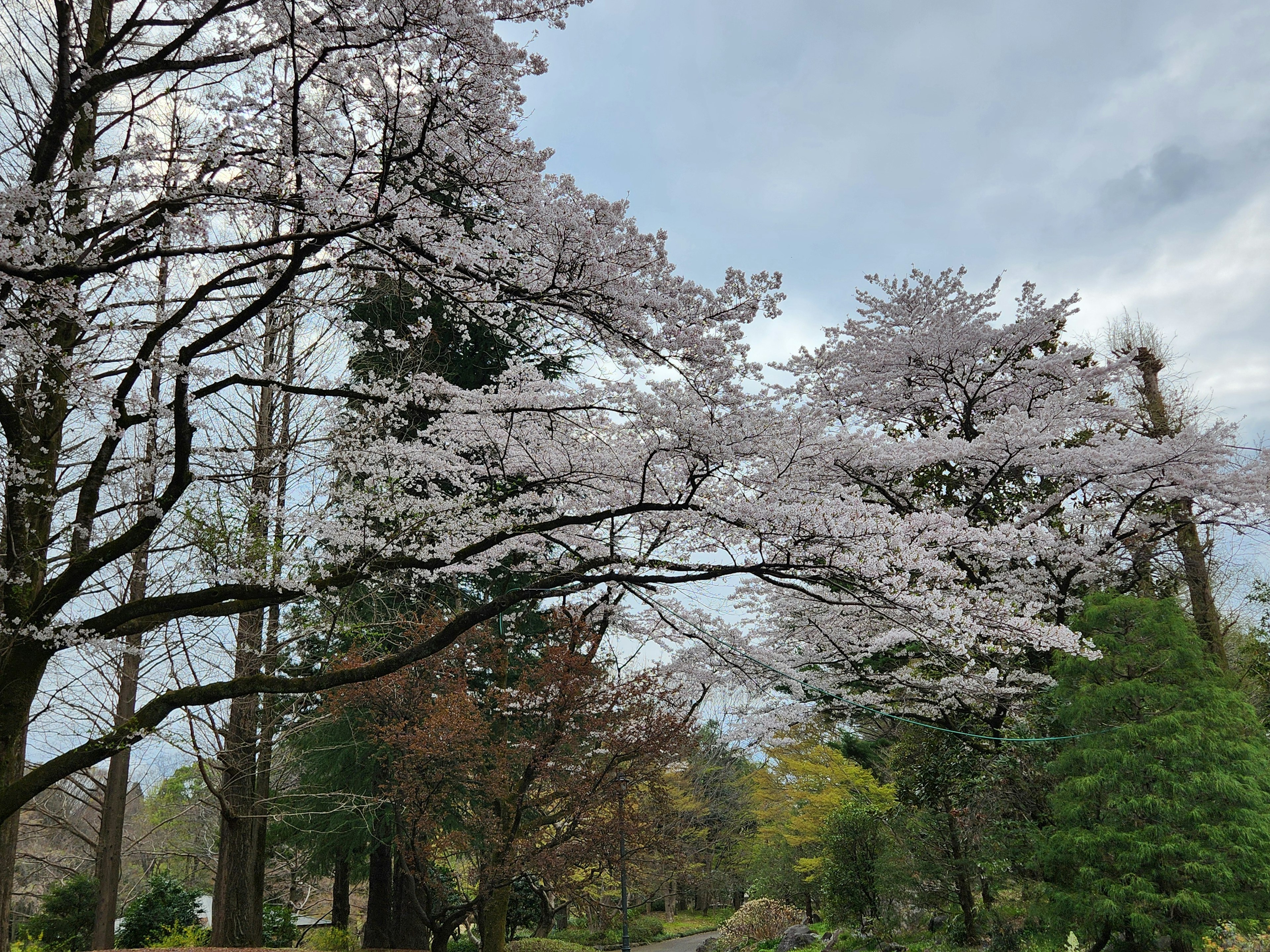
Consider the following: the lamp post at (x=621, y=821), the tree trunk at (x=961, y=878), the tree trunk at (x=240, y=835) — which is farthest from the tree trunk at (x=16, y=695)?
the tree trunk at (x=961, y=878)

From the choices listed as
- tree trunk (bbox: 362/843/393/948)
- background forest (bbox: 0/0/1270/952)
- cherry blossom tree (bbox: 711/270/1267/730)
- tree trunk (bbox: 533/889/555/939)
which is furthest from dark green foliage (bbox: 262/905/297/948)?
cherry blossom tree (bbox: 711/270/1267/730)

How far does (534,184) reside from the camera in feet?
14.5

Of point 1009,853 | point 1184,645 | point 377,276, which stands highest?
point 377,276

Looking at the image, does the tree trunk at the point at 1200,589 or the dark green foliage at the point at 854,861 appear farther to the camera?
the dark green foliage at the point at 854,861

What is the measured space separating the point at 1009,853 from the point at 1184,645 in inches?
126

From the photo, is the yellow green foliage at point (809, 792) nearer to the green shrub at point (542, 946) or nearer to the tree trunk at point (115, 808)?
the green shrub at point (542, 946)

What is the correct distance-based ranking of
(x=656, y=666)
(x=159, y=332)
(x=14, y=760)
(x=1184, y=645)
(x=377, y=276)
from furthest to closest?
(x=656, y=666), (x=1184, y=645), (x=377, y=276), (x=14, y=760), (x=159, y=332)

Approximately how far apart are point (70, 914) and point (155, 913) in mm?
1531

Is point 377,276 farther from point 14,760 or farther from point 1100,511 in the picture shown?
point 1100,511

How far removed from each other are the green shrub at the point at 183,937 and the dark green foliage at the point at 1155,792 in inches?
429

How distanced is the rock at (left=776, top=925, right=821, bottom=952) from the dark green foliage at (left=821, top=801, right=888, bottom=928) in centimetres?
86

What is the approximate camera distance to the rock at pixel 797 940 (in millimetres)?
15016

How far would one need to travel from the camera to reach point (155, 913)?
11.8m

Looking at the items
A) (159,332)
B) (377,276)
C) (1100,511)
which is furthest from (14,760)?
(1100,511)
